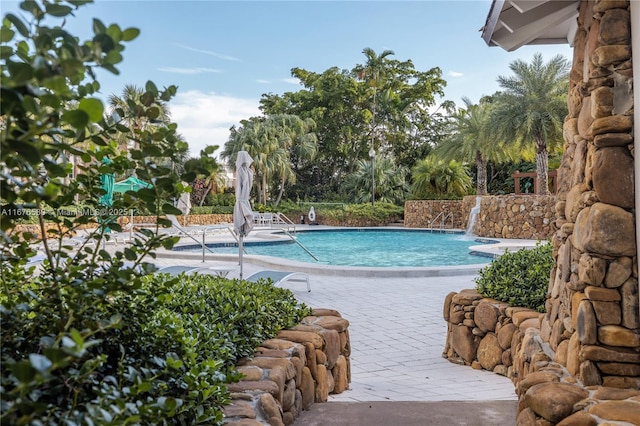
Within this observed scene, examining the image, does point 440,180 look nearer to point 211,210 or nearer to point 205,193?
point 211,210

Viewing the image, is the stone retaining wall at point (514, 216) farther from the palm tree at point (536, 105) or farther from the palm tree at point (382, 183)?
the palm tree at point (382, 183)

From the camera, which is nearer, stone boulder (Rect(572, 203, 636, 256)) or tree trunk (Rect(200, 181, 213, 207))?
stone boulder (Rect(572, 203, 636, 256))

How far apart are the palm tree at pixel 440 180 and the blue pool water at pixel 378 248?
3.61m

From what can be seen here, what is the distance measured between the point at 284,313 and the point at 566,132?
2371mm

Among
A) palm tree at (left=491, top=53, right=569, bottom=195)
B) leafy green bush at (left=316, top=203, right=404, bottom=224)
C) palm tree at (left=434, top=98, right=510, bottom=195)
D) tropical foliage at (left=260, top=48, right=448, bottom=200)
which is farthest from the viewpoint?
tropical foliage at (left=260, top=48, right=448, bottom=200)

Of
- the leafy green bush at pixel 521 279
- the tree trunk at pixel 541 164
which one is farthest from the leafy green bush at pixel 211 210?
the leafy green bush at pixel 521 279

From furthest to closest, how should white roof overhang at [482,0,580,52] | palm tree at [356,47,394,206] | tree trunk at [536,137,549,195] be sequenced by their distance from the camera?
1. palm tree at [356,47,394,206]
2. tree trunk at [536,137,549,195]
3. white roof overhang at [482,0,580,52]

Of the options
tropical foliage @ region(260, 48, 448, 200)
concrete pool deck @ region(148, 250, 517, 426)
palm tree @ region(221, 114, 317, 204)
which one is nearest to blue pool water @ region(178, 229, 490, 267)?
concrete pool deck @ region(148, 250, 517, 426)

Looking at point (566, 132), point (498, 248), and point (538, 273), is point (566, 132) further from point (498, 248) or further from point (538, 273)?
point (498, 248)

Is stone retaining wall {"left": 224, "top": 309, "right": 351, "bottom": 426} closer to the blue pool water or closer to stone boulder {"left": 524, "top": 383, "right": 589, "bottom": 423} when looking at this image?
stone boulder {"left": 524, "top": 383, "right": 589, "bottom": 423}

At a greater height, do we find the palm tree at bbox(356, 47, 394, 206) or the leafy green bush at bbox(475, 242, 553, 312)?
the palm tree at bbox(356, 47, 394, 206)

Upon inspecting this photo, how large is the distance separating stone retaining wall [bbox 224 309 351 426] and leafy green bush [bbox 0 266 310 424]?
12cm

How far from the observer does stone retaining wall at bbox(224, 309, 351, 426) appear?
2.36 meters

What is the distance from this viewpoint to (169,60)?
51.3ft
